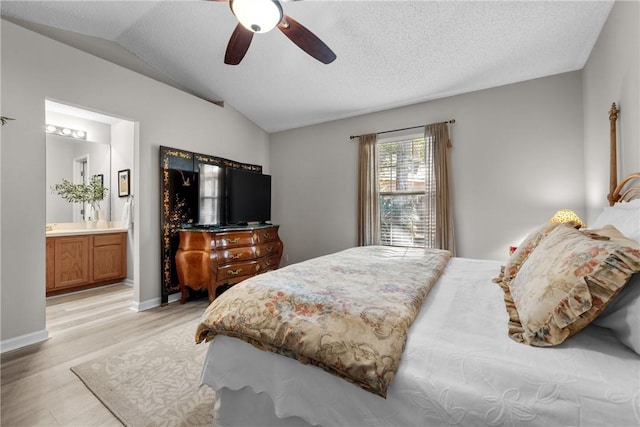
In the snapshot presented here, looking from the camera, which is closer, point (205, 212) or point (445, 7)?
point (445, 7)

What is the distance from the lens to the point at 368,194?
385 centimetres

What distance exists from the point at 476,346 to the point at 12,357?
3148 millimetres

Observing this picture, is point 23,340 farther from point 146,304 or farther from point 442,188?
point 442,188

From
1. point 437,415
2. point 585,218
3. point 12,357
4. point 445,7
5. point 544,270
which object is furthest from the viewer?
point 585,218

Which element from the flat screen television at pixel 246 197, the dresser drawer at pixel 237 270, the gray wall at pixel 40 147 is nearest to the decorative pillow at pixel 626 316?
the dresser drawer at pixel 237 270

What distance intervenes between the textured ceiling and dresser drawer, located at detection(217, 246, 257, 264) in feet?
7.12

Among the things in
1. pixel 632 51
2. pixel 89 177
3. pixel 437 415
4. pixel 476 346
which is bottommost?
pixel 437 415

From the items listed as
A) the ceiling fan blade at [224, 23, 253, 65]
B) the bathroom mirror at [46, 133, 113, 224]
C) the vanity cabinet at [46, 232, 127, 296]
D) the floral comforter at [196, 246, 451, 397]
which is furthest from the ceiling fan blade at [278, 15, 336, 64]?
the vanity cabinet at [46, 232, 127, 296]

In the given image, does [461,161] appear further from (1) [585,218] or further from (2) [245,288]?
(2) [245,288]

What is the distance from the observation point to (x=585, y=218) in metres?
2.73

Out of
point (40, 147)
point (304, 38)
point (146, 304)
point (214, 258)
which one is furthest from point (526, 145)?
point (40, 147)

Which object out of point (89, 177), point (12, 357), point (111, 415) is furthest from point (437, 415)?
point (89, 177)

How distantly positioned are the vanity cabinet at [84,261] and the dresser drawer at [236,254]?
2057mm

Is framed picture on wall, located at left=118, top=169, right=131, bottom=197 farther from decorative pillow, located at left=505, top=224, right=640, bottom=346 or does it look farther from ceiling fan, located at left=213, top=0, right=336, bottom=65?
decorative pillow, located at left=505, top=224, right=640, bottom=346
